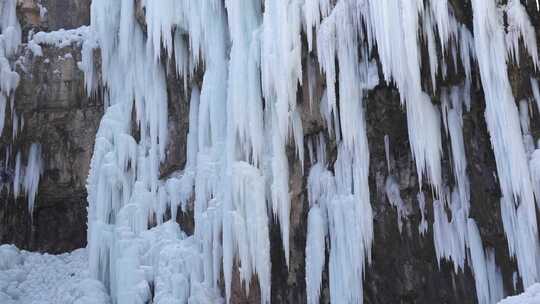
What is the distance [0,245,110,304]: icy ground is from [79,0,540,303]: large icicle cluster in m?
0.41

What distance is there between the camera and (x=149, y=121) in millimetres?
12109

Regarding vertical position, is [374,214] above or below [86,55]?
below

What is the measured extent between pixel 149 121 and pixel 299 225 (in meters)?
3.62

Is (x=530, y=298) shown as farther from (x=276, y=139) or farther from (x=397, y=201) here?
(x=276, y=139)

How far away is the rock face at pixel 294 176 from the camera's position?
30.4 ft

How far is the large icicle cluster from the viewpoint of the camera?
27.6 feet

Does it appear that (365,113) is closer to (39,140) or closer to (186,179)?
(186,179)

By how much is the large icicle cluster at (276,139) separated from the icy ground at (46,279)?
0.41 metres

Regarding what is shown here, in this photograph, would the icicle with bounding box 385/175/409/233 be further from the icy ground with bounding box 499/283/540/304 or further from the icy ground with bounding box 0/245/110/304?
the icy ground with bounding box 0/245/110/304

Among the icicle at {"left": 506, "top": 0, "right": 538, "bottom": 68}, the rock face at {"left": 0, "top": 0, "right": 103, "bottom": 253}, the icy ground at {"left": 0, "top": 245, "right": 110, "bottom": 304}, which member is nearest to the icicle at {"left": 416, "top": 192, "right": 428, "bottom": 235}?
the icicle at {"left": 506, "top": 0, "right": 538, "bottom": 68}

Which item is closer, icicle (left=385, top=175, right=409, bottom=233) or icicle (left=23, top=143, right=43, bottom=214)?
icicle (left=385, top=175, right=409, bottom=233)

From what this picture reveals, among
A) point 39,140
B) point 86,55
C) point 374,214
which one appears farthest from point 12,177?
point 374,214

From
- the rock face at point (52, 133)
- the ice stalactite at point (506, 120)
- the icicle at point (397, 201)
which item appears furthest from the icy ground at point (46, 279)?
the ice stalactite at point (506, 120)

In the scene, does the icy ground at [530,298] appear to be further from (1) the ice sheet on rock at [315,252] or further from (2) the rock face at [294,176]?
(1) the ice sheet on rock at [315,252]
